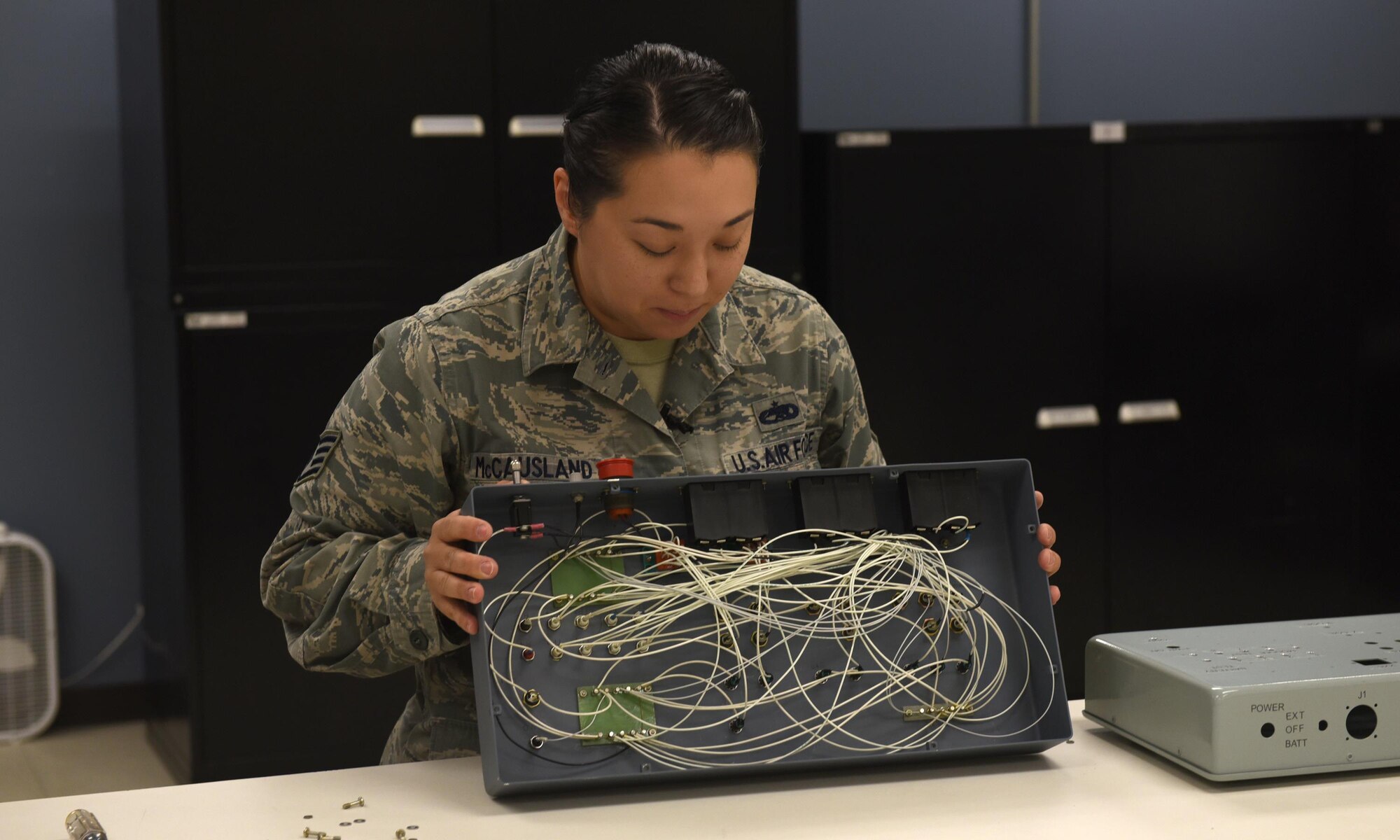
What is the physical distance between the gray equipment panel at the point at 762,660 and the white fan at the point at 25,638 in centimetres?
234

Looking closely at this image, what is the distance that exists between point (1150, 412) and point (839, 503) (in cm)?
204

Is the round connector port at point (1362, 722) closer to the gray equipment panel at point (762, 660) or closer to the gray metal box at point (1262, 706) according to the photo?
the gray metal box at point (1262, 706)

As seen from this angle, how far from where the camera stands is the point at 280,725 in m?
2.74

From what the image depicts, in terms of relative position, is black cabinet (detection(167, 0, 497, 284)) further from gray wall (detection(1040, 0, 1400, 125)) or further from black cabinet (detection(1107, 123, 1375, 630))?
gray wall (detection(1040, 0, 1400, 125))

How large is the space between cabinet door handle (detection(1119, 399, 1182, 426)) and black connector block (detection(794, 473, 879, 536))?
6.52 ft

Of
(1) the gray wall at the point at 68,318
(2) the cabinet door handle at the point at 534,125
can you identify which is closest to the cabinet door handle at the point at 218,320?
(2) the cabinet door handle at the point at 534,125

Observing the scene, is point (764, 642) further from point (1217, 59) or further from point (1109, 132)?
point (1217, 59)

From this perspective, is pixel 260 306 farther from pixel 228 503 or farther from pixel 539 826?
pixel 539 826

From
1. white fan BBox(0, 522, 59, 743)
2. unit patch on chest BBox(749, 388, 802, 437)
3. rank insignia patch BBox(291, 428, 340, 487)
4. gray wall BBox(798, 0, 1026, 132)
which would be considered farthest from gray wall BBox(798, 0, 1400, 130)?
rank insignia patch BBox(291, 428, 340, 487)

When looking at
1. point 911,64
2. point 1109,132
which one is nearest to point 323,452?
point 1109,132

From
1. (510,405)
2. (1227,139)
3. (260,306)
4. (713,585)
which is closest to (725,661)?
(713,585)

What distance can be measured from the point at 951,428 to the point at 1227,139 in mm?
857

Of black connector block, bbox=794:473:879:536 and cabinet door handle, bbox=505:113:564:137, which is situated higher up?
cabinet door handle, bbox=505:113:564:137

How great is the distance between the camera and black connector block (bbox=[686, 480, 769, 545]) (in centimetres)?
118
